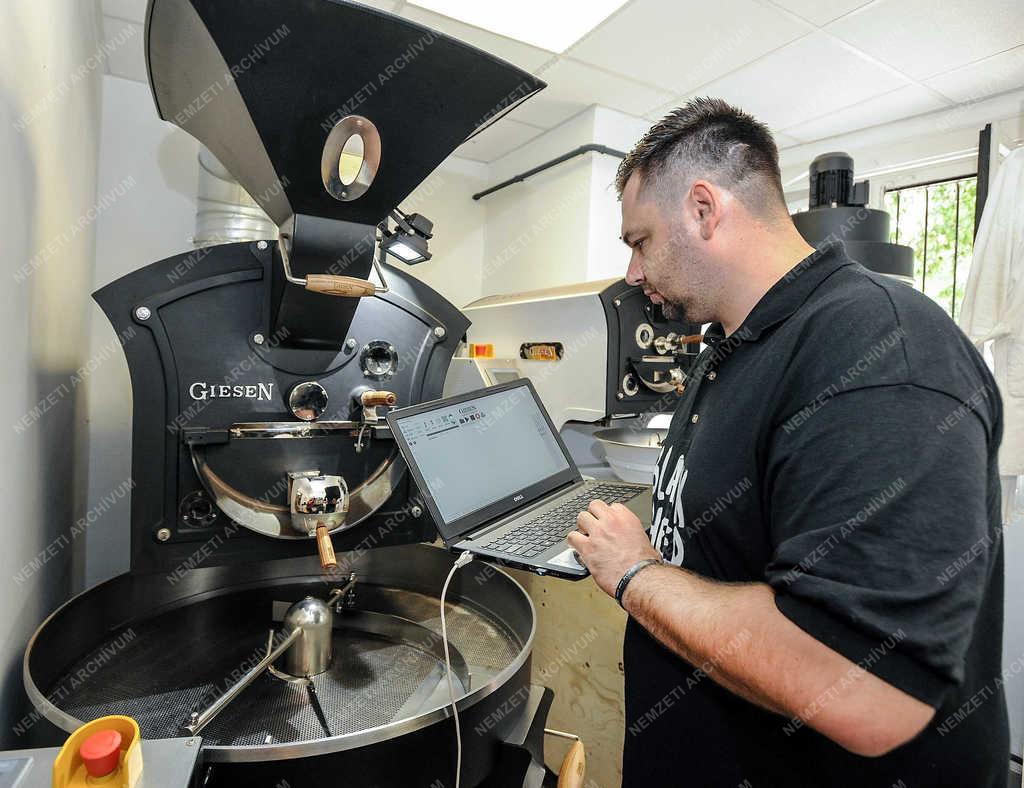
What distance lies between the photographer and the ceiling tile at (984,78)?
1823mm

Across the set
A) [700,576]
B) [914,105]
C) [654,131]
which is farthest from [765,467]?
[914,105]

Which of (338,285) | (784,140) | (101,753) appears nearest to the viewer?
(101,753)

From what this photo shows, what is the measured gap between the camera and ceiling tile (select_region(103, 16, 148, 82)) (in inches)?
68.0

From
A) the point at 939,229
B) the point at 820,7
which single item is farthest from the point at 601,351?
the point at 939,229

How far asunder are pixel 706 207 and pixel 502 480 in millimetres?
570

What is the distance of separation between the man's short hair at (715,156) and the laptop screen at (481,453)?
1.58ft

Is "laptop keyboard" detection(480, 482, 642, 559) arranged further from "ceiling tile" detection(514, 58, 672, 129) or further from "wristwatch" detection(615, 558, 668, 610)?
"ceiling tile" detection(514, 58, 672, 129)

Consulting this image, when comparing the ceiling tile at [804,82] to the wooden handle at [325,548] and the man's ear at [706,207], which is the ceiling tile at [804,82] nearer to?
the man's ear at [706,207]

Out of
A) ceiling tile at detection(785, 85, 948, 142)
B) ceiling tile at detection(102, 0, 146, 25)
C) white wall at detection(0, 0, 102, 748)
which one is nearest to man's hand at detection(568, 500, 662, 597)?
white wall at detection(0, 0, 102, 748)

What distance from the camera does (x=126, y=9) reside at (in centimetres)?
165

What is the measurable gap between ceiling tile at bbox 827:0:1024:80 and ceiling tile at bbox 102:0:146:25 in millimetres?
1930

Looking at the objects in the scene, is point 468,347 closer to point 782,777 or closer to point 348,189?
point 348,189

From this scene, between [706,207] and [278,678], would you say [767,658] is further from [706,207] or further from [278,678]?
[278,678]

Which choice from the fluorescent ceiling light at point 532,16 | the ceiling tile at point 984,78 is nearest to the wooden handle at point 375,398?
the fluorescent ceiling light at point 532,16
